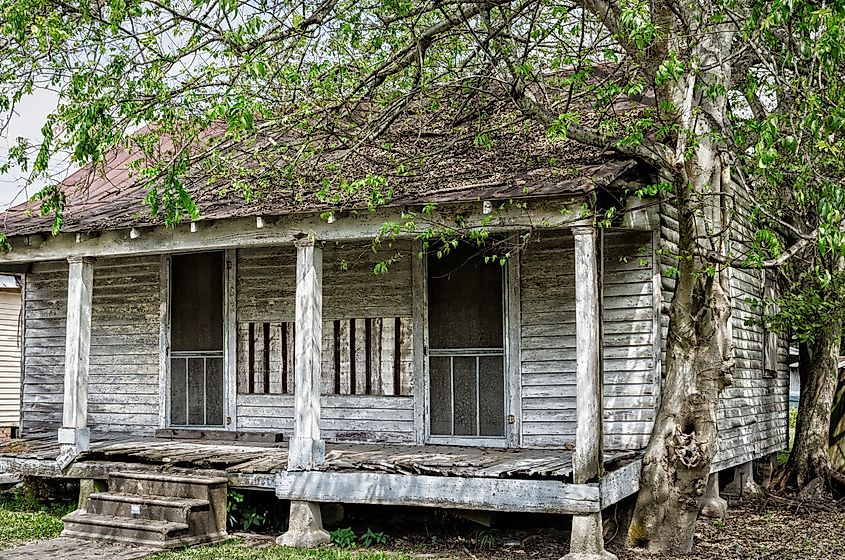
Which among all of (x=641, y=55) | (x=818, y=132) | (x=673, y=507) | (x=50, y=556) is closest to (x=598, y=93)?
(x=641, y=55)

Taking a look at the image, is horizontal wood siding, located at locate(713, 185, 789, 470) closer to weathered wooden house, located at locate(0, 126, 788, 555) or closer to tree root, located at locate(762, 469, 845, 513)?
weathered wooden house, located at locate(0, 126, 788, 555)

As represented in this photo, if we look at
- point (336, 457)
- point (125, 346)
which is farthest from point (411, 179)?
point (125, 346)

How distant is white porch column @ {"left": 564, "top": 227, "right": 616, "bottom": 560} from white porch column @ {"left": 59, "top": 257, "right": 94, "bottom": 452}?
18.6 feet

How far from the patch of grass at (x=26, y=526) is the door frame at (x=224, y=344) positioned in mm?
1918

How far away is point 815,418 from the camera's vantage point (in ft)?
44.1

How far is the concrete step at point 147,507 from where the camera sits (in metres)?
9.53

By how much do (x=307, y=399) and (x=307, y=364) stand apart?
1.11 feet

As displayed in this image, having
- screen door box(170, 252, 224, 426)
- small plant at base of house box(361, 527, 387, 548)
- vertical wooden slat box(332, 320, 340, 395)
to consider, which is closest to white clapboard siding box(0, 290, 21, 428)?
screen door box(170, 252, 224, 426)

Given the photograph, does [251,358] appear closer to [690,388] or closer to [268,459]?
[268,459]

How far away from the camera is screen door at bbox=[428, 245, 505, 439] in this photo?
35.0 feet

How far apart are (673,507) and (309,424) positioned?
3.48 meters

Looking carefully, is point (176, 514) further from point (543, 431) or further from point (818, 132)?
point (818, 132)

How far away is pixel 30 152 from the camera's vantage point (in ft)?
29.9

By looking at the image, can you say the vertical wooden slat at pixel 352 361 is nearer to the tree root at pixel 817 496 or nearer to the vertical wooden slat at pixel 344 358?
the vertical wooden slat at pixel 344 358
